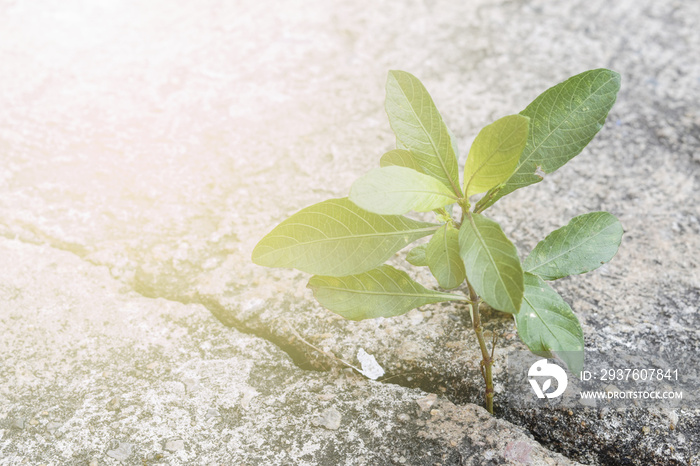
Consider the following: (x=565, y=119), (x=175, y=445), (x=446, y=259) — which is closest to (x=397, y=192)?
(x=446, y=259)

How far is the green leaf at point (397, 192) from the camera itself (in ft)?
2.74

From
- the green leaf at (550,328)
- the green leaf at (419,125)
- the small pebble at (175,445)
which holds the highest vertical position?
the green leaf at (419,125)

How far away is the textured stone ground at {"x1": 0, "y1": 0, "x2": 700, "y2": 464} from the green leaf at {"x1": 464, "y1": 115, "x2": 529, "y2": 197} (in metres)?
0.50

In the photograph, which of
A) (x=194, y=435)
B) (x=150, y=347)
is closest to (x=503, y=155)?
(x=194, y=435)

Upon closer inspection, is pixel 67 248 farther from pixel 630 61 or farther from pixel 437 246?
pixel 630 61

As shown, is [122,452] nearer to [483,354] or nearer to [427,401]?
[427,401]

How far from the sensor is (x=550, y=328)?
97cm

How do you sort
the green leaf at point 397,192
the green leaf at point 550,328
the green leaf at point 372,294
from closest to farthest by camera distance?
the green leaf at point 397,192 → the green leaf at point 550,328 → the green leaf at point 372,294

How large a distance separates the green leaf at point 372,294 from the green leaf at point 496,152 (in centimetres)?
23

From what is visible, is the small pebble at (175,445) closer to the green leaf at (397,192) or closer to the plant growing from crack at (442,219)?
the plant growing from crack at (442,219)

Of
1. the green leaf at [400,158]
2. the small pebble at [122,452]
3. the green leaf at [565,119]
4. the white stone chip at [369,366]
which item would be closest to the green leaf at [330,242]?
the green leaf at [400,158]

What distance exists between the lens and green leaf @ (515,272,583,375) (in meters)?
0.95

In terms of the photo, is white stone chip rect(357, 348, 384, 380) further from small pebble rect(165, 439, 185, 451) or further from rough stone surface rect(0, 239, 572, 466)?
small pebble rect(165, 439, 185, 451)

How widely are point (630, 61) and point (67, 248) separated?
7.13 feet
